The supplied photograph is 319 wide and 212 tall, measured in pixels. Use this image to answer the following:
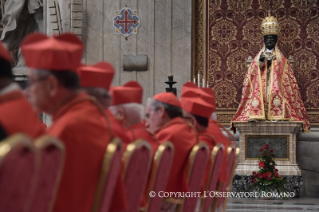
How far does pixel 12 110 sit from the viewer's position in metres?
2.14

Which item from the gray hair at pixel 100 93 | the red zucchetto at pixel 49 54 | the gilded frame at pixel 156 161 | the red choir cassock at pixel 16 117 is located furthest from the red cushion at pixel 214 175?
the red choir cassock at pixel 16 117

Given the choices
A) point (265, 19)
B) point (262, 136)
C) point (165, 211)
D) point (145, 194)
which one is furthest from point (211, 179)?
point (265, 19)

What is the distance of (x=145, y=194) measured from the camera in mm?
3588

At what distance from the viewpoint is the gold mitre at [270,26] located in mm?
10695

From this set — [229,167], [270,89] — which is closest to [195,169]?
[229,167]

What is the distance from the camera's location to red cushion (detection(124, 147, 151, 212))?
9.73ft

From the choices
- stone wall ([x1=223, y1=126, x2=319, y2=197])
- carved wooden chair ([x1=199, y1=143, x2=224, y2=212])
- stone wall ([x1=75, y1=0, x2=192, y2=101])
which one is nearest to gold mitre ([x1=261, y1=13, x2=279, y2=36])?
stone wall ([x1=75, y1=0, x2=192, y2=101])

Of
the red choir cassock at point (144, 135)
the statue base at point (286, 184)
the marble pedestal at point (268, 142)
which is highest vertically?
the red choir cassock at point (144, 135)

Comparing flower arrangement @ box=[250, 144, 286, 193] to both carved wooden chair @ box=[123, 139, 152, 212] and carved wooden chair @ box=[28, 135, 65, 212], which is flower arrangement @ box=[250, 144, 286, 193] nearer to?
carved wooden chair @ box=[123, 139, 152, 212]

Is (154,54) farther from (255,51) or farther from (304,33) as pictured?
(304,33)

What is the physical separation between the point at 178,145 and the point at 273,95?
6.50 m

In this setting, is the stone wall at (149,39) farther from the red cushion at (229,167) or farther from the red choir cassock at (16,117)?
the red choir cassock at (16,117)

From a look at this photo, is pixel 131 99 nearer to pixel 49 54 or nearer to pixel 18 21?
pixel 49 54

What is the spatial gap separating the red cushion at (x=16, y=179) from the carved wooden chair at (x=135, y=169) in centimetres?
110
